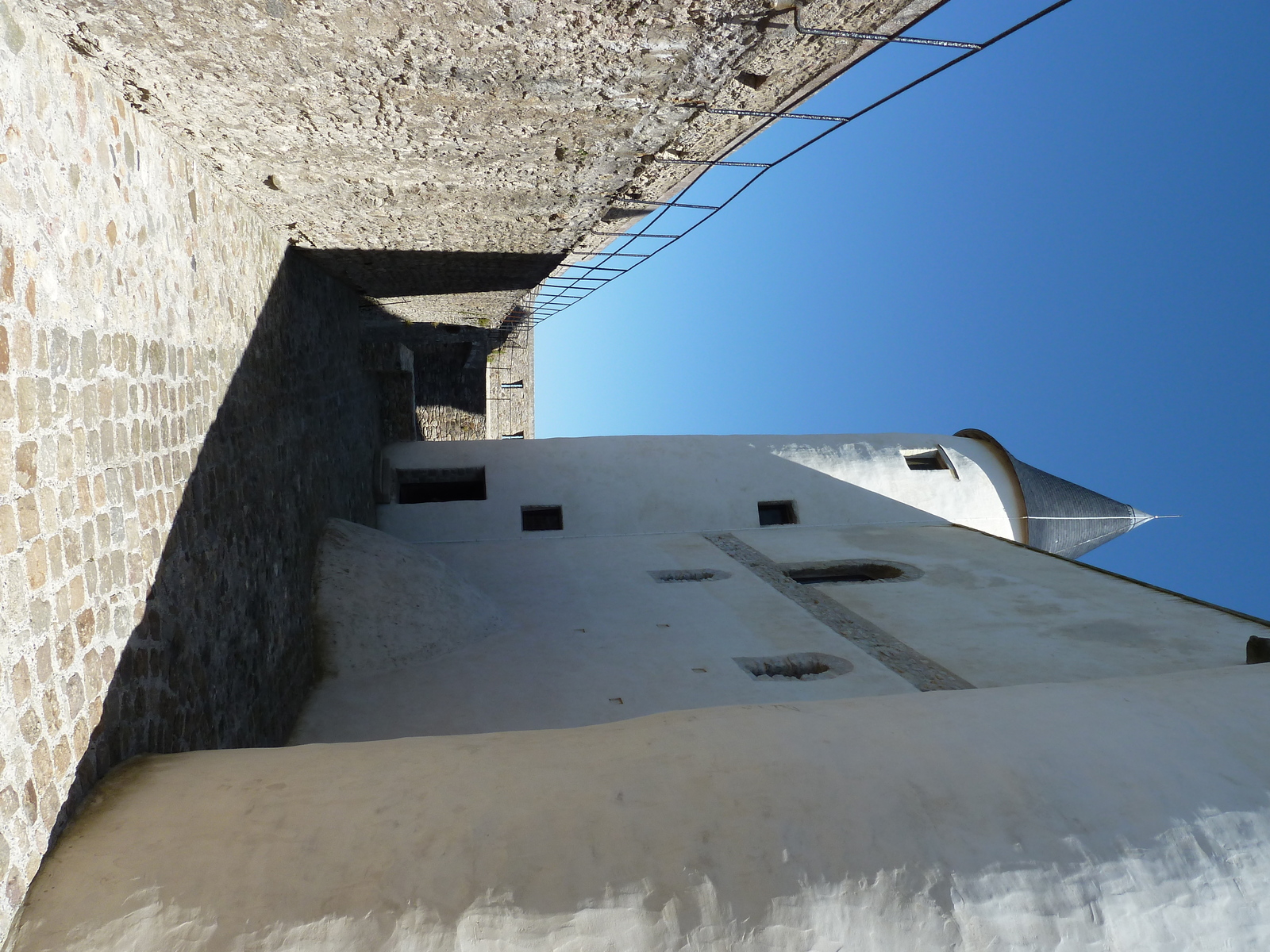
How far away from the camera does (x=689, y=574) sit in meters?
9.96

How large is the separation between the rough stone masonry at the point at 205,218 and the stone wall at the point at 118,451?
0.01m

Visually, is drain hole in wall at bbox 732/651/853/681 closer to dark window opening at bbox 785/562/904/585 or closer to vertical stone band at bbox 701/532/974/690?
vertical stone band at bbox 701/532/974/690

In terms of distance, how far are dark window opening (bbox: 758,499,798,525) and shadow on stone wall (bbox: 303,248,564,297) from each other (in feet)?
15.5

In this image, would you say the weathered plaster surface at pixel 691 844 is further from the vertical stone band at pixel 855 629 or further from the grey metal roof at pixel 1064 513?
the grey metal roof at pixel 1064 513

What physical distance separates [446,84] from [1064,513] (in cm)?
1256

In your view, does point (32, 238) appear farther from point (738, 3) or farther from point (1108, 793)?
point (1108, 793)

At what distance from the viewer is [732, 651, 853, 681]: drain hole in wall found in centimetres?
771

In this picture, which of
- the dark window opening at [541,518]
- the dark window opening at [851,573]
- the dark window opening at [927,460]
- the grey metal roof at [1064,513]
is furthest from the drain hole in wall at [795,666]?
the grey metal roof at [1064,513]

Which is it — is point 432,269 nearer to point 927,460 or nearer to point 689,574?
point 689,574

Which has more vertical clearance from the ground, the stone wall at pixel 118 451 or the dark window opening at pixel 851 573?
the stone wall at pixel 118 451

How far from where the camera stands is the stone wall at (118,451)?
2697mm

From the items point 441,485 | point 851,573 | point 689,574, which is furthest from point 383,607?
point 851,573

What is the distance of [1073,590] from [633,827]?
27.1ft

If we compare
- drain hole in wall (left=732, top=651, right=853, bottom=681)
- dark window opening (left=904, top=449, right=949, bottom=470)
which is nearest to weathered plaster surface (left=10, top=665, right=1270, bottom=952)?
drain hole in wall (left=732, top=651, right=853, bottom=681)
